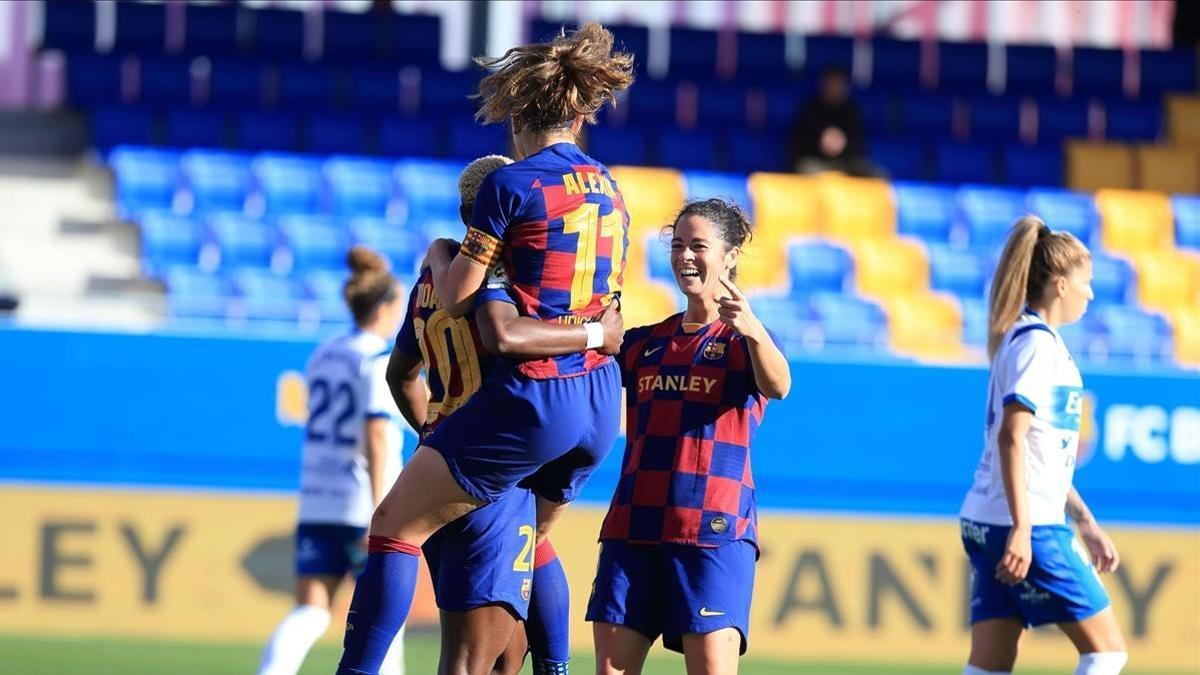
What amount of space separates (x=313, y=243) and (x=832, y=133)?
15.0 feet

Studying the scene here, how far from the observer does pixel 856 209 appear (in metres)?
14.4

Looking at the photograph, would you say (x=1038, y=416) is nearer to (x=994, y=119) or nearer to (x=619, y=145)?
(x=619, y=145)

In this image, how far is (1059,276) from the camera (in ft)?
18.3

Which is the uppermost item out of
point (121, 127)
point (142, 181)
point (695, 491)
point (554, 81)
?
point (121, 127)

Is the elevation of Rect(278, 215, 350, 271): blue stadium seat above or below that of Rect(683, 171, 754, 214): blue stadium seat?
below

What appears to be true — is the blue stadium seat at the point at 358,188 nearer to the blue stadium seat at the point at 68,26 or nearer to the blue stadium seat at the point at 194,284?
the blue stadium seat at the point at 194,284

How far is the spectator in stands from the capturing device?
1481cm

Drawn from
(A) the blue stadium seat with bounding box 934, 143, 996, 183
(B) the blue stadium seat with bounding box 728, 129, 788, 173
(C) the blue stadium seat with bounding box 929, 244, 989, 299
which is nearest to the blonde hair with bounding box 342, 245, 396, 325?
(C) the blue stadium seat with bounding box 929, 244, 989, 299

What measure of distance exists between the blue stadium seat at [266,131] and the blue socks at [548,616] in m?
10.6

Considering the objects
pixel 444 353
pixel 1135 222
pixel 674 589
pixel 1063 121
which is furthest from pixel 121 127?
pixel 674 589

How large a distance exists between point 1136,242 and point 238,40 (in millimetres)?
8132

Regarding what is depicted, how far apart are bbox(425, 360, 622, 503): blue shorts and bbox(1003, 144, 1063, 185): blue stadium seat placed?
40.5ft

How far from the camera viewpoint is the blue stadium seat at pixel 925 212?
14430 millimetres

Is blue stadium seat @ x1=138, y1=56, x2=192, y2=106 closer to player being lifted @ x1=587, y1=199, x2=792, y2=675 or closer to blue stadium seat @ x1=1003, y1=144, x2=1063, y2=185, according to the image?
blue stadium seat @ x1=1003, y1=144, x2=1063, y2=185
